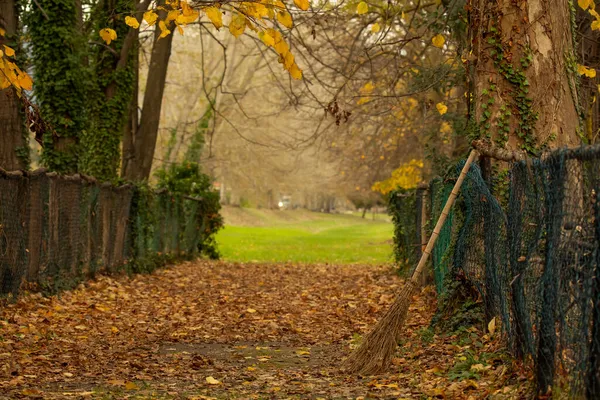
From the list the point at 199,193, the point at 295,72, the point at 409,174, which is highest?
the point at 295,72

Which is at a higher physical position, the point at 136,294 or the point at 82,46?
the point at 82,46

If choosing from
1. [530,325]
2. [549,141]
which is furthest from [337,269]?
[530,325]

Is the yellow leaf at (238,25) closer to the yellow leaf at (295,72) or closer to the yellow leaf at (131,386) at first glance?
the yellow leaf at (295,72)

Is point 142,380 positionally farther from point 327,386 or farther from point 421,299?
point 421,299

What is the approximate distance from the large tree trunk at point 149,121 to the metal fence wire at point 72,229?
66.1 inches

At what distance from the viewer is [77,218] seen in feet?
42.5

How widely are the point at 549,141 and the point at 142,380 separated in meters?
4.38

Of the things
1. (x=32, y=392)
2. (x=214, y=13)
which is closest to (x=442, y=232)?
(x=214, y=13)

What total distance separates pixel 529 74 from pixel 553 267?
358 cm

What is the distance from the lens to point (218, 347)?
8789mm

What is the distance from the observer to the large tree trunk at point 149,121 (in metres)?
20.6

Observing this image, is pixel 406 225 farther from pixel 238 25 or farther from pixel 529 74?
pixel 238 25

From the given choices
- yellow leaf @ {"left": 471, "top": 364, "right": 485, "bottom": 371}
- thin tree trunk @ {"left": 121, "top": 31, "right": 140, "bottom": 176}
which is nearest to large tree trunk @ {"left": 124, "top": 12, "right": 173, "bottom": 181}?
thin tree trunk @ {"left": 121, "top": 31, "right": 140, "bottom": 176}

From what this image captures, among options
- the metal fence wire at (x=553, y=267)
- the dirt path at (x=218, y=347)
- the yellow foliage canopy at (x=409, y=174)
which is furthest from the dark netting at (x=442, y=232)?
the yellow foliage canopy at (x=409, y=174)
